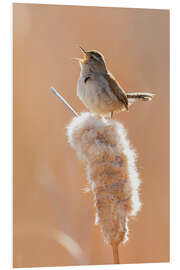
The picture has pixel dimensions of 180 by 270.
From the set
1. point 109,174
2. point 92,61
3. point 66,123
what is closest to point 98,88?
point 92,61

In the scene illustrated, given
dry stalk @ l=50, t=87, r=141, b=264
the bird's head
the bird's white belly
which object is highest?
the bird's head

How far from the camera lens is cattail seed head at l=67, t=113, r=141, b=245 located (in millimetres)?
1816

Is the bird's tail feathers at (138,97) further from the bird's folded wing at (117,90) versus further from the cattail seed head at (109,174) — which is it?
the cattail seed head at (109,174)

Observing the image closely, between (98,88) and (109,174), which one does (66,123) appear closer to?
(98,88)

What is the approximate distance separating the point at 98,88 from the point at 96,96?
0.05 m

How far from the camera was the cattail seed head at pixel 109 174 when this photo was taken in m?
1.82

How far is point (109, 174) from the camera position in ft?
6.07

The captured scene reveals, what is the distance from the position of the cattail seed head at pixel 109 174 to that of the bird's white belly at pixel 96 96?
42cm

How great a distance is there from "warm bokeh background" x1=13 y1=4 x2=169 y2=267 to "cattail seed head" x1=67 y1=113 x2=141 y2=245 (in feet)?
1.68

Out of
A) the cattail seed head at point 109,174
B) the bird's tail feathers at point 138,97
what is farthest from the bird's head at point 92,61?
the cattail seed head at point 109,174

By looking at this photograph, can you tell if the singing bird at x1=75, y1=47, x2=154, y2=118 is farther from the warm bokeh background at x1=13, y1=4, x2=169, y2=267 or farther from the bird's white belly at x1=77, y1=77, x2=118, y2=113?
the warm bokeh background at x1=13, y1=4, x2=169, y2=267

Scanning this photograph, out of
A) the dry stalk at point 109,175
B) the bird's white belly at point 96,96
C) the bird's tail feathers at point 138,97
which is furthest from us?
the bird's tail feathers at point 138,97

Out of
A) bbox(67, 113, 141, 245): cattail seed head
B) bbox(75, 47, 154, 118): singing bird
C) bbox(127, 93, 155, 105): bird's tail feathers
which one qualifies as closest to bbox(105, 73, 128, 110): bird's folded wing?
bbox(75, 47, 154, 118): singing bird

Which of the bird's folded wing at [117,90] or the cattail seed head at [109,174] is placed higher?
the bird's folded wing at [117,90]
